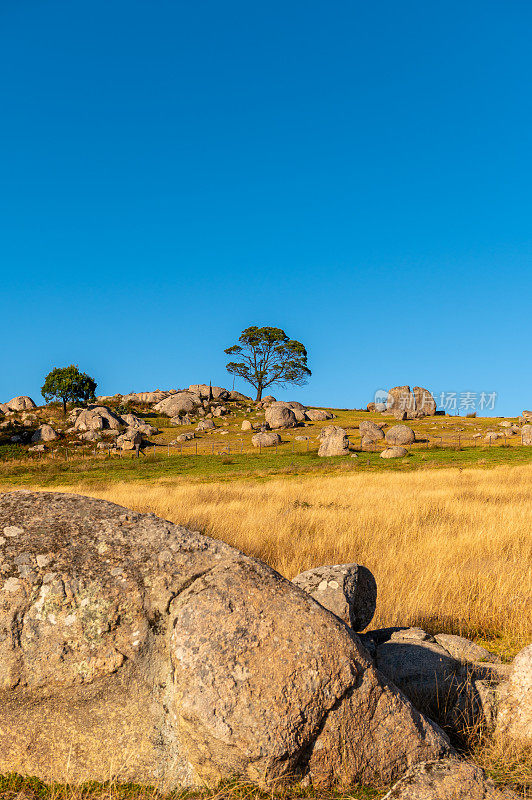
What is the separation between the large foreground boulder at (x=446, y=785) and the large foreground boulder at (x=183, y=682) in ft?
0.88

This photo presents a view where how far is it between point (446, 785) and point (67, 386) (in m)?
83.5

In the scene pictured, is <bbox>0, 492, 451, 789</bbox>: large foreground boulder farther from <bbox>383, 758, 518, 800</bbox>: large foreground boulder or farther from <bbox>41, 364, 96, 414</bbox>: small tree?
<bbox>41, 364, 96, 414</bbox>: small tree

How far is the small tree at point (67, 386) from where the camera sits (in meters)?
80.4

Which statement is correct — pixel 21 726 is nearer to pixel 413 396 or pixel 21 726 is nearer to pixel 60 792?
pixel 60 792

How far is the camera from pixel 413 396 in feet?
307

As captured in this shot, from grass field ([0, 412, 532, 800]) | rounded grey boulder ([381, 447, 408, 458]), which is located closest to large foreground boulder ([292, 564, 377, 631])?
grass field ([0, 412, 532, 800])

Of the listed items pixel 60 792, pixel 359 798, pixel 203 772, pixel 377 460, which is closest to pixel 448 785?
pixel 359 798

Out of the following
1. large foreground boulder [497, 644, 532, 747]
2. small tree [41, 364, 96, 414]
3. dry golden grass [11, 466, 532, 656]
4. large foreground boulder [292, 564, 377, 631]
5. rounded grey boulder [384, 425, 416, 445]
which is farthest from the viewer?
small tree [41, 364, 96, 414]

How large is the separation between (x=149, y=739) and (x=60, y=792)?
2.09 ft

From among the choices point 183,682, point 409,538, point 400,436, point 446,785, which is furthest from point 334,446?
point 183,682

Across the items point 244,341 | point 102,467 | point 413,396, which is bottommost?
point 102,467

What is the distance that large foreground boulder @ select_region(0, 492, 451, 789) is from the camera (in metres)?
3.18

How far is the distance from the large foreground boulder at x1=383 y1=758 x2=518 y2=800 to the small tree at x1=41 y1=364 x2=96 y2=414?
82.0 meters

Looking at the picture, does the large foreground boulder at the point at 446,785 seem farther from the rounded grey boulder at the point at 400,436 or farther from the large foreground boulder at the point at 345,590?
the rounded grey boulder at the point at 400,436
